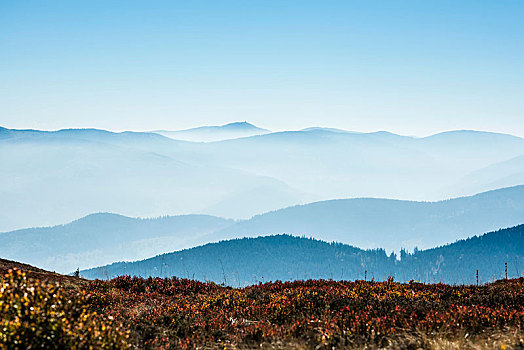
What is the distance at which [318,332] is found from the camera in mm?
9789

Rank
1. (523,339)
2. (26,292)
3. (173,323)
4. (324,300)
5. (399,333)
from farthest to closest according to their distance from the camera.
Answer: (324,300)
(173,323)
(399,333)
(523,339)
(26,292)

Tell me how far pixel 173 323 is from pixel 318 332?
11.7 ft

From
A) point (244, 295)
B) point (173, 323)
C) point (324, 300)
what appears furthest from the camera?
point (244, 295)

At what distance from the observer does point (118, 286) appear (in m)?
16.4

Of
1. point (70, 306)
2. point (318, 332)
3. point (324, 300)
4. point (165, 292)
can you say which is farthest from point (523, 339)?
point (165, 292)

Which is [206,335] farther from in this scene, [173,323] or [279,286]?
[279,286]

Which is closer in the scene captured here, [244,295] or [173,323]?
[173,323]

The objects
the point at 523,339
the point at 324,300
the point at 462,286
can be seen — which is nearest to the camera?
the point at 523,339

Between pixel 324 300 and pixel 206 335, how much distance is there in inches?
143

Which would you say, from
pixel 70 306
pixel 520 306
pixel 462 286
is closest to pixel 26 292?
pixel 70 306

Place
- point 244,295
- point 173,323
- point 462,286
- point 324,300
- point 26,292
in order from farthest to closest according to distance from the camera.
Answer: point 462,286 → point 244,295 → point 324,300 → point 173,323 → point 26,292

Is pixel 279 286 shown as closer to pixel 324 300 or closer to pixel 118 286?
pixel 324 300

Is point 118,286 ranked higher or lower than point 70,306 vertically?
lower

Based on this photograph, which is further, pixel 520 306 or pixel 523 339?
pixel 520 306
